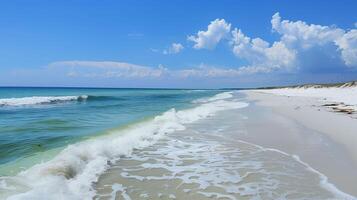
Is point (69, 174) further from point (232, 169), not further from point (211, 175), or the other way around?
point (232, 169)

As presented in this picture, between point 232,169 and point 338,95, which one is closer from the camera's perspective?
point 232,169

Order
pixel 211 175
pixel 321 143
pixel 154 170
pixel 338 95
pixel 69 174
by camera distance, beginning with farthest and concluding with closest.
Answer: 1. pixel 338 95
2. pixel 321 143
3. pixel 154 170
4. pixel 211 175
5. pixel 69 174

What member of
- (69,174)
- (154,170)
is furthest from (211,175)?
(69,174)

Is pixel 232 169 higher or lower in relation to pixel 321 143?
lower

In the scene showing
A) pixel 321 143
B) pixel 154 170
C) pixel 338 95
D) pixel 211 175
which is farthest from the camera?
pixel 338 95

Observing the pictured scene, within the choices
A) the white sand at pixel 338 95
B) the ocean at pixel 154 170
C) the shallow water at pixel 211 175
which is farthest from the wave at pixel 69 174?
the white sand at pixel 338 95

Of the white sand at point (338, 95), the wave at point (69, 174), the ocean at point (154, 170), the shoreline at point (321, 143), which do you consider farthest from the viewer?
the white sand at point (338, 95)

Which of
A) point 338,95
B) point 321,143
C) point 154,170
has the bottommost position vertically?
point 154,170

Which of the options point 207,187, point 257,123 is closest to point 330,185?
point 207,187

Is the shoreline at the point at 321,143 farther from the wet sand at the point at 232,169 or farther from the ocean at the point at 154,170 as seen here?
the ocean at the point at 154,170

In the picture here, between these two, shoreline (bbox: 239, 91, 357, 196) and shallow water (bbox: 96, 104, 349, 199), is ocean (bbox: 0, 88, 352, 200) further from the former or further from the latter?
shoreline (bbox: 239, 91, 357, 196)

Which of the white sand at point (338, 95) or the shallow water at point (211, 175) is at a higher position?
the white sand at point (338, 95)

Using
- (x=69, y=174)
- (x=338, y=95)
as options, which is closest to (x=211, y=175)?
(x=69, y=174)

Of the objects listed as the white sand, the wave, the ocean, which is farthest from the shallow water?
the white sand
